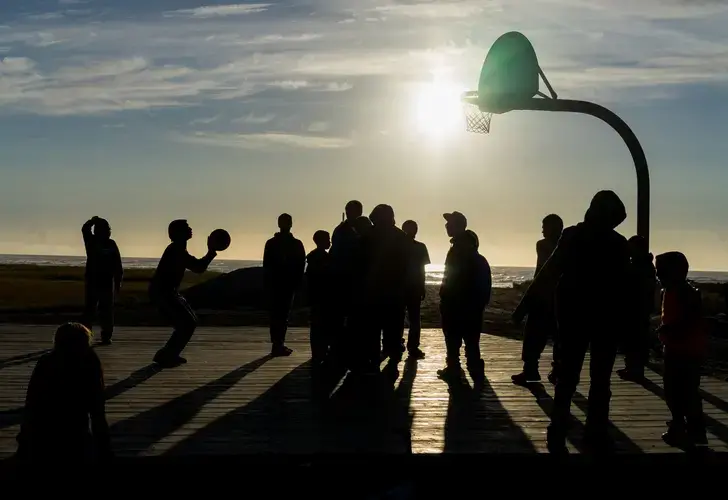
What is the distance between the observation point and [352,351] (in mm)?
10609

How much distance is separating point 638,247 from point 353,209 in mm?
3176

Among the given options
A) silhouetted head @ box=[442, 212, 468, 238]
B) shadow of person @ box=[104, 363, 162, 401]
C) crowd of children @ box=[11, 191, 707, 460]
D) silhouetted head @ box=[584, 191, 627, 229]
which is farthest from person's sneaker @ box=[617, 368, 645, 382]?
shadow of person @ box=[104, 363, 162, 401]

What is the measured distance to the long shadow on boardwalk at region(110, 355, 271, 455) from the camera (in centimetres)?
742

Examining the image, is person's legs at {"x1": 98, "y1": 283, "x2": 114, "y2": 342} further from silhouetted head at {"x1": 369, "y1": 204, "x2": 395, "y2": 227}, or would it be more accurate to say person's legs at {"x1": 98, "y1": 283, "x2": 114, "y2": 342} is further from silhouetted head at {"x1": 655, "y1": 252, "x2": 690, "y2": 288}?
silhouetted head at {"x1": 655, "y1": 252, "x2": 690, "y2": 288}

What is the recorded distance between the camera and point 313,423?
8328mm

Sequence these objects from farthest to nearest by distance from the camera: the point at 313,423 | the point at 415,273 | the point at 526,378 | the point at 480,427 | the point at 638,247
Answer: the point at 415,273
the point at 638,247
the point at 526,378
the point at 313,423
the point at 480,427

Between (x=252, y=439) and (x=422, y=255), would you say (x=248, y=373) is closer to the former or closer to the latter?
(x=422, y=255)

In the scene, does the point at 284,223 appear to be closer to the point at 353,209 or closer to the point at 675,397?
the point at 353,209

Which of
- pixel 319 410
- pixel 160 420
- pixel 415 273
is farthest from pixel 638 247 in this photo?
pixel 160 420

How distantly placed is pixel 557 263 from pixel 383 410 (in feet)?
8.31

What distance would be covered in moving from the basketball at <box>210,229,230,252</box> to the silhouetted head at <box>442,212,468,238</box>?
2424 millimetres

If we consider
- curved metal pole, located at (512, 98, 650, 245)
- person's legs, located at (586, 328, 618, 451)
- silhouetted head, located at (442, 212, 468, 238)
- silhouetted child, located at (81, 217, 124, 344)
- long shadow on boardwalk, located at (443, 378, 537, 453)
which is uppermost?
curved metal pole, located at (512, 98, 650, 245)

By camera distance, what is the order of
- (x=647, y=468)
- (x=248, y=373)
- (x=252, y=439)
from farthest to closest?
(x=248, y=373)
(x=252, y=439)
(x=647, y=468)

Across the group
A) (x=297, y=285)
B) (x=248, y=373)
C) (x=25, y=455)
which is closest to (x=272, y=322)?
(x=297, y=285)
